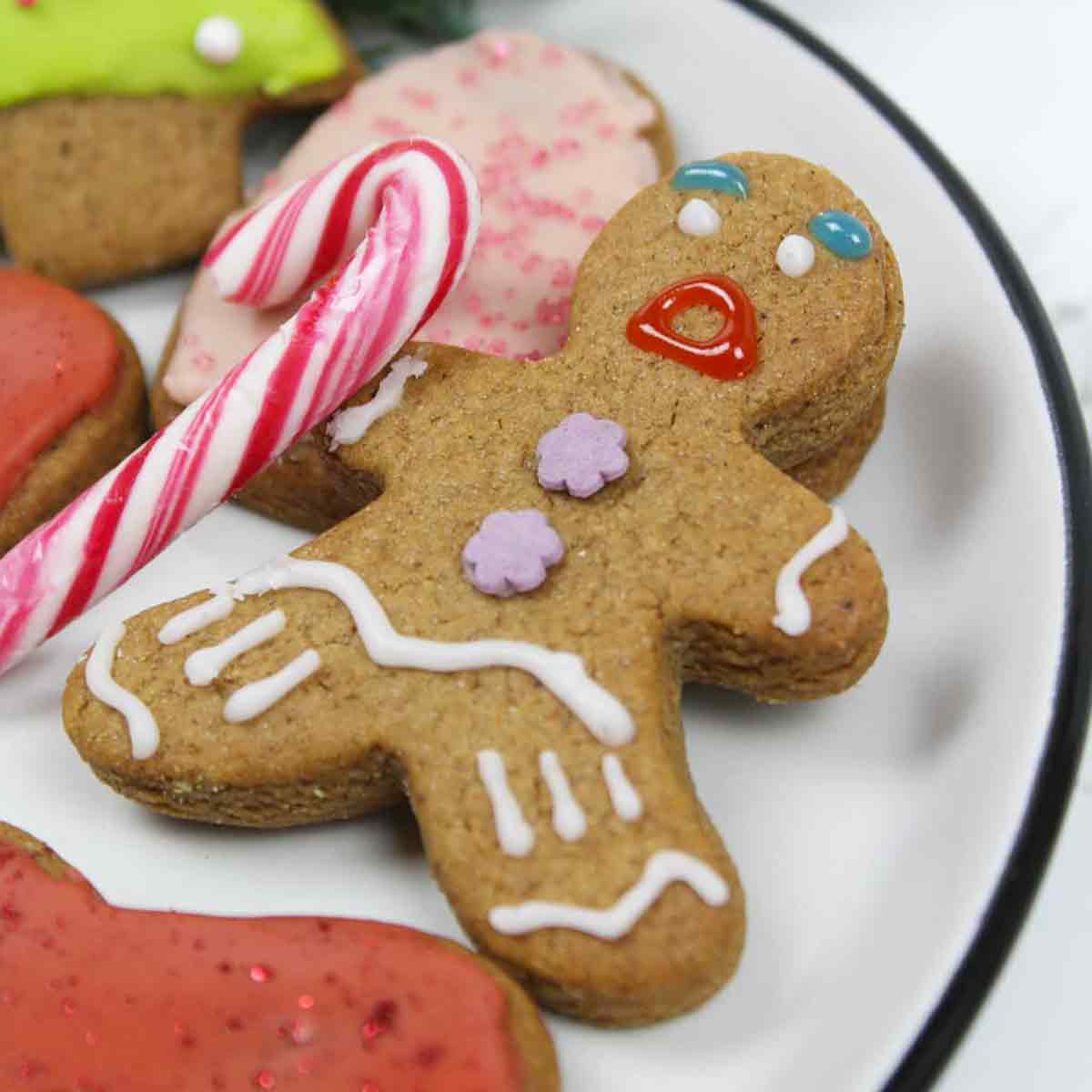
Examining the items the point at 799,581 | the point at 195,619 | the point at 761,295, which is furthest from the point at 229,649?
the point at 761,295

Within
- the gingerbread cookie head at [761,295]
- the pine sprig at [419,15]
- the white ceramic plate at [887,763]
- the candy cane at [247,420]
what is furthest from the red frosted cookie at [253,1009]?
the pine sprig at [419,15]

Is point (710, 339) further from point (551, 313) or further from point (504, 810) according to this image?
point (504, 810)

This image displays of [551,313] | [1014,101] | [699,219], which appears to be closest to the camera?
[699,219]

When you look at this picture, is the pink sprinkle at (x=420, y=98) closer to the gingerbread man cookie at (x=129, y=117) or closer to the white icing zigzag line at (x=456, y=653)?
the gingerbread man cookie at (x=129, y=117)

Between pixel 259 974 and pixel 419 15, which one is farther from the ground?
pixel 419 15

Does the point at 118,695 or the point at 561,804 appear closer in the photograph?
the point at 561,804

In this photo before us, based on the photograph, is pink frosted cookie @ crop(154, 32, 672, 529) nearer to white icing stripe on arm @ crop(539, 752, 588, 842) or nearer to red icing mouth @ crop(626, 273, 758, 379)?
red icing mouth @ crop(626, 273, 758, 379)
